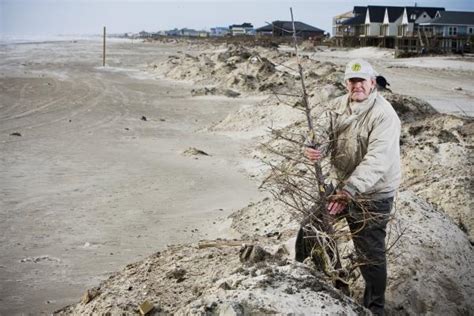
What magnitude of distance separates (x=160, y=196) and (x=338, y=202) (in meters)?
5.67

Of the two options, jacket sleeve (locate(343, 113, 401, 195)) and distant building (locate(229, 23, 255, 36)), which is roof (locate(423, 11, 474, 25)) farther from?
distant building (locate(229, 23, 255, 36))

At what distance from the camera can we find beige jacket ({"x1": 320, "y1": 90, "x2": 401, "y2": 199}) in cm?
383

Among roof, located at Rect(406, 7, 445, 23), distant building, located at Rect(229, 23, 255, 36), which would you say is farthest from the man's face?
distant building, located at Rect(229, 23, 255, 36)

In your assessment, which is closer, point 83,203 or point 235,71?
point 83,203

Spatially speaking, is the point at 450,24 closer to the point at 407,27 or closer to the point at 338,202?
the point at 407,27

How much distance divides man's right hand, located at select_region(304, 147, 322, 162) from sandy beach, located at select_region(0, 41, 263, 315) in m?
2.92

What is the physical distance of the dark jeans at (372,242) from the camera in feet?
13.1

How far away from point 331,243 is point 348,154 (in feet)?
2.08

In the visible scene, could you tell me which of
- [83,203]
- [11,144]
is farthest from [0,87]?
[83,203]

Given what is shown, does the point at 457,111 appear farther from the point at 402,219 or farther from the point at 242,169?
the point at 402,219

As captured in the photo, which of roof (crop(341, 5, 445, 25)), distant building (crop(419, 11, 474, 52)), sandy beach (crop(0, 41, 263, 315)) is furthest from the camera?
roof (crop(341, 5, 445, 25))

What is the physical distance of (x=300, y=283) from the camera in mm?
Answer: 3742

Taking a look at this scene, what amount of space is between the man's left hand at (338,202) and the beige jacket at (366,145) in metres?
0.05

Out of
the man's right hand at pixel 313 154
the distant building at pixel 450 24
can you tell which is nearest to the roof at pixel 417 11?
the distant building at pixel 450 24
